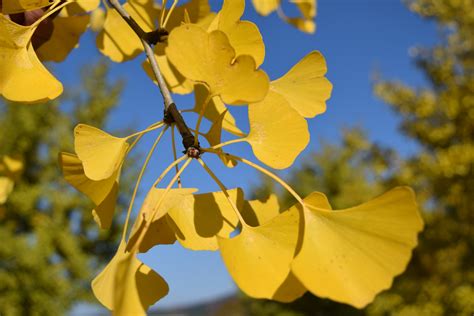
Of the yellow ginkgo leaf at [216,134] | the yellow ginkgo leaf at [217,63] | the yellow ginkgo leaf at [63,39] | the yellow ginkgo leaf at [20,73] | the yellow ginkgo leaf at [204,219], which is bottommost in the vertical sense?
the yellow ginkgo leaf at [204,219]

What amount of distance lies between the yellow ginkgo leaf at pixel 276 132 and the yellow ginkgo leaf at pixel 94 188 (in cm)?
8

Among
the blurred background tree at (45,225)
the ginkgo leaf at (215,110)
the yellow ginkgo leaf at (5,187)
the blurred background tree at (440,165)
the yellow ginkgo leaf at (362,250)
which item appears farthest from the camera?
the blurred background tree at (45,225)

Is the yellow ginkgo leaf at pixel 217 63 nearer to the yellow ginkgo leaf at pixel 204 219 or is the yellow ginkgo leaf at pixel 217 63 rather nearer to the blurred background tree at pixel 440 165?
the yellow ginkgo leaf at pixel 204 219

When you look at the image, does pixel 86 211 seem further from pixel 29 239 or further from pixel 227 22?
pixel 227 22

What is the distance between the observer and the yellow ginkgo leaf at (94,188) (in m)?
0.24

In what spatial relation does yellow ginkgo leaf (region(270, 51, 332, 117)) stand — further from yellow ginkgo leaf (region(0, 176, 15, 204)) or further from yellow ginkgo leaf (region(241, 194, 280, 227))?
yellow ginkgo leaf (region(0, 176, 15, 204))

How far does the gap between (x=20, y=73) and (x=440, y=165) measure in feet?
10.8

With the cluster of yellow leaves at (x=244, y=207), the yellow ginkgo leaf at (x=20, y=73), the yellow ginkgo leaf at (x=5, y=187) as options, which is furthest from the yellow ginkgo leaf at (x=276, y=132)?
the yellow ginkgo leaf at (x=5, y=187)

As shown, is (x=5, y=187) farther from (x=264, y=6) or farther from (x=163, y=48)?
(x=264, y=6)

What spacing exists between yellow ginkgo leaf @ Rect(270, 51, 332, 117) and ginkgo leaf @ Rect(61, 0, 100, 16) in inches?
6.3

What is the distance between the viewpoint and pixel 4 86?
0.23 meters

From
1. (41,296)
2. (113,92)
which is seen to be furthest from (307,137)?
(113,92)

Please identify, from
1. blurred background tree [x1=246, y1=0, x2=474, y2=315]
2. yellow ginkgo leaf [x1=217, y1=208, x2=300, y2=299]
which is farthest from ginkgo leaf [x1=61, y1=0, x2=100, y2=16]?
blurred background tree [x1=246, y1=0, x2=474, y2=315]

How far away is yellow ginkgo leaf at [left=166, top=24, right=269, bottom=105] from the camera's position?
194mm
